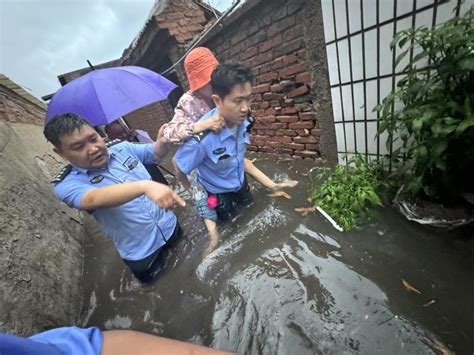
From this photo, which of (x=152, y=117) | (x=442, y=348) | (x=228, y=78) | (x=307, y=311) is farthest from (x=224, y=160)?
(x=152, y=117)

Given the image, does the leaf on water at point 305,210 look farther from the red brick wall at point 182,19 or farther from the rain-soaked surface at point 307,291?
the red brick wall at point 182,19

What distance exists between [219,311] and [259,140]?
3.36 meters

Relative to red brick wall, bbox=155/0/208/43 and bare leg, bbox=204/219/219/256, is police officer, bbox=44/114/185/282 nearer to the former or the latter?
bare leg, bbox=204/219/219/256

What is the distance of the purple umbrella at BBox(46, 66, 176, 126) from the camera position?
107 inches

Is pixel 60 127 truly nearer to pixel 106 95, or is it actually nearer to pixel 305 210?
pixel 106 95

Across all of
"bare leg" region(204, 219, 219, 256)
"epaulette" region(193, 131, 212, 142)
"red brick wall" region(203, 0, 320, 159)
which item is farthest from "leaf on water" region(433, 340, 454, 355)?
"red brick wall" region(203, 0, 320, 159)

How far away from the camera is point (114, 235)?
2023 millimetres

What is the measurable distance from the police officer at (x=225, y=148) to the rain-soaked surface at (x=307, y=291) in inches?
14.1

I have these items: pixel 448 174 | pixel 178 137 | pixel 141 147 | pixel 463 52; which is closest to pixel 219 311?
pixel 178 137

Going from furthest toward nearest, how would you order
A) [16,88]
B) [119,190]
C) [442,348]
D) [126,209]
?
[16,88], [126,209], [119,190], [442,348]

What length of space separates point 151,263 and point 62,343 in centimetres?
141

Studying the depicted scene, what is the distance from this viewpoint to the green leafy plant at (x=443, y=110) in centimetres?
144

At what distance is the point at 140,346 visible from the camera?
0.97 metres

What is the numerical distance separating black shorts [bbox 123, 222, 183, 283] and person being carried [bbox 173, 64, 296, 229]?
1.73 feet
